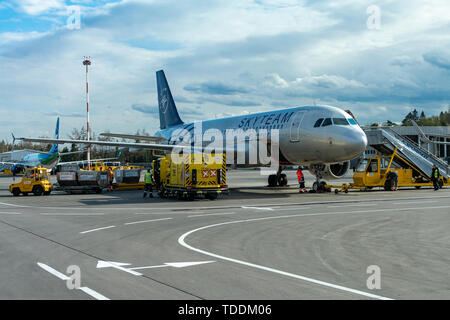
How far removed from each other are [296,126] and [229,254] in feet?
52.2

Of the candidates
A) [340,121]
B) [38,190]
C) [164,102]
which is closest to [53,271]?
[340,121]

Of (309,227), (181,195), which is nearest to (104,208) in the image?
(181,195)

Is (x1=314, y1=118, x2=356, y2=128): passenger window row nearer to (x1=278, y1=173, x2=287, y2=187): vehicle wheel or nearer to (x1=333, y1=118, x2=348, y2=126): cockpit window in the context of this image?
(x1=333, y1=118, x2=348, y2=126): cockpit window

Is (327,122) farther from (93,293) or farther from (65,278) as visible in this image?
(93,293)

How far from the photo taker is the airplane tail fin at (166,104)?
125ft

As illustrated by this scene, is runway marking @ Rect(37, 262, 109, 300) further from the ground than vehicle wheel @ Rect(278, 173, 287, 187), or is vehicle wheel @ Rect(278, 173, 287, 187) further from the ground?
vehicle wheel @ Rect(278, 173, 287, 187)

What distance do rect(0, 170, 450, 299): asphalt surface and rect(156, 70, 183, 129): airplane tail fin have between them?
22.5m

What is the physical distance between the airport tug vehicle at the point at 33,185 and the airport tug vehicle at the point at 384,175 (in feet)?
56.1

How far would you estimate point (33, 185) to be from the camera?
2709 centimetres

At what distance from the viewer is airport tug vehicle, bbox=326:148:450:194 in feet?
90.2

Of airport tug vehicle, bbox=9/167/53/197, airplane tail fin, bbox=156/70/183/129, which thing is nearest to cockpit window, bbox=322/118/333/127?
airport tug vehicle, bbox=9/167/53/197


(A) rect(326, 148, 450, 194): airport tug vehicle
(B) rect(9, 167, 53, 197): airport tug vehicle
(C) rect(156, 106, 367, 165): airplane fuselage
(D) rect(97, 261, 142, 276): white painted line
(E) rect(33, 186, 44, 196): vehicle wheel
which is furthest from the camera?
(A) rect(326, 148, 450, 194): airport tug vehicle

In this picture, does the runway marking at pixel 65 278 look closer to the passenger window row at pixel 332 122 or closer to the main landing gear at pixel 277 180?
the passenger window row at pixel 332 122
